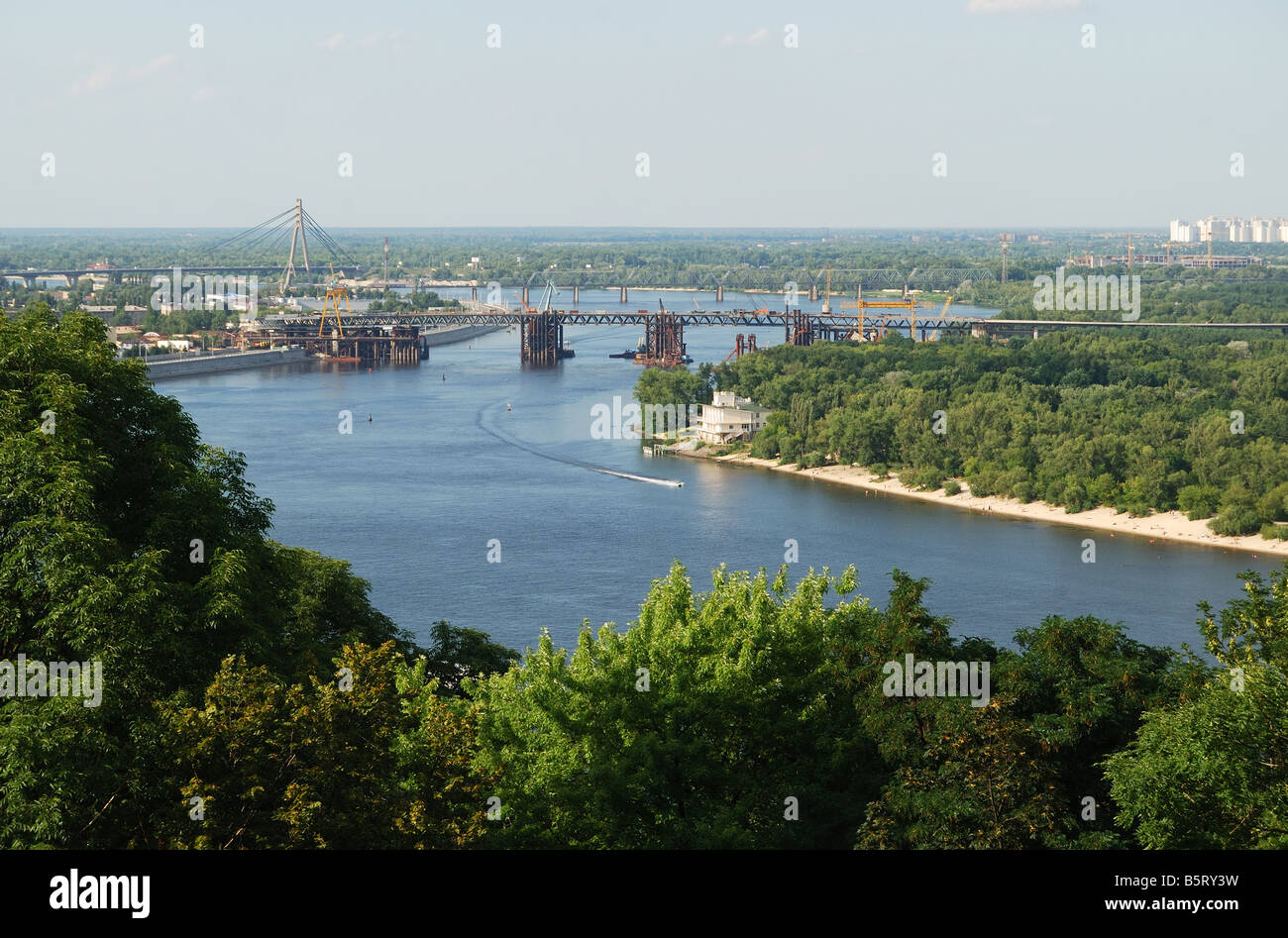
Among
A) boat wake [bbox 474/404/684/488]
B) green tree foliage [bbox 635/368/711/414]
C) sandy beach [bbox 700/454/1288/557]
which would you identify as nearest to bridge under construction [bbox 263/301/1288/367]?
green tree foliage [bbox 635/368/711/414]

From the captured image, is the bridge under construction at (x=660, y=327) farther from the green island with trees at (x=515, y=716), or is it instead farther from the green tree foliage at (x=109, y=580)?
the green tree foliage at (x=109, y=580)

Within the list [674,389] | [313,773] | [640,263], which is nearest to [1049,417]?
[674,389]

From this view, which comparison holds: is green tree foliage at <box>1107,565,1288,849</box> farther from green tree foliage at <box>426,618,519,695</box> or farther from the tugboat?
the tugboat

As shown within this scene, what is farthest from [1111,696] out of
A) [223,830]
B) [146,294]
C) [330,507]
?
[146,294]

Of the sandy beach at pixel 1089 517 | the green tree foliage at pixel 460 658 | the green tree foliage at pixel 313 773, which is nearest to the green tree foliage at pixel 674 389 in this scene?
the sandy beach at pixel 1089 517

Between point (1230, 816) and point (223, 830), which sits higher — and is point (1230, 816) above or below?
below

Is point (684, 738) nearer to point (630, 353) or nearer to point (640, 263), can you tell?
point (630, 353)
